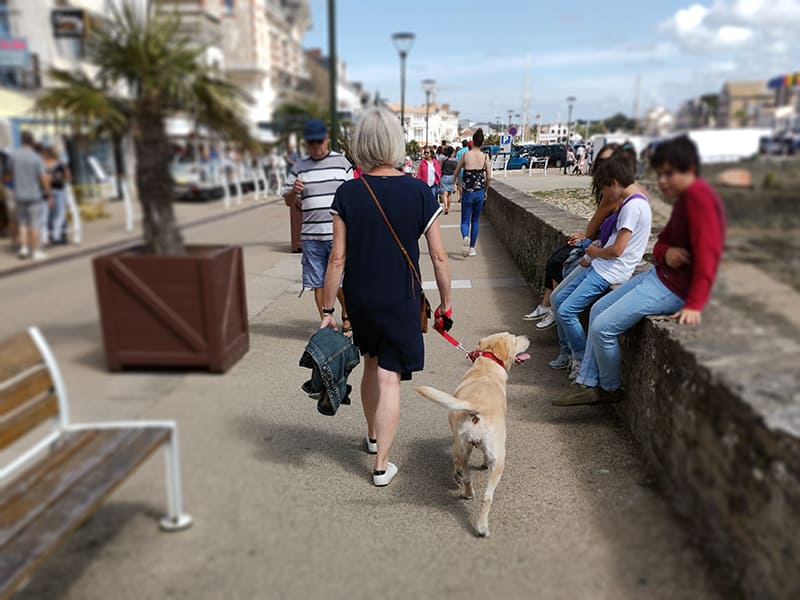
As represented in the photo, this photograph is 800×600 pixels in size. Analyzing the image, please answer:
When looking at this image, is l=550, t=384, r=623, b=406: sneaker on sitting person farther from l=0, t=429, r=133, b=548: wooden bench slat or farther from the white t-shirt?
l=0, t=429, r=133, b=548: wooden bench slat

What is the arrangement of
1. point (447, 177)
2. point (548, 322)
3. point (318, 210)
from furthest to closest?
point (447, 177)
point (548, 322)
point (318, 210)

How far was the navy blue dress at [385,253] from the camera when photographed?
107 inches

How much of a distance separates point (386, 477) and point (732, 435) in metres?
1.50

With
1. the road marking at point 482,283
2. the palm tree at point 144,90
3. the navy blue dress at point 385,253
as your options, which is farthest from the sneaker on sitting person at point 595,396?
the road marking at point 482,283

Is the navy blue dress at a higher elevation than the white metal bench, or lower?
higher

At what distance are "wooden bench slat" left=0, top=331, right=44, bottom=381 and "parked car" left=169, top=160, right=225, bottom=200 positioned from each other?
43 centimetres

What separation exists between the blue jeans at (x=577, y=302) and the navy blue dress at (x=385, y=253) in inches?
62.6

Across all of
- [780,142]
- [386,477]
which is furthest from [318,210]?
[780,142]

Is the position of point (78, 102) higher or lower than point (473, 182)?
higher

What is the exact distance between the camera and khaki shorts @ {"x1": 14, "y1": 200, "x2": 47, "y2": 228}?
1108 millimetres

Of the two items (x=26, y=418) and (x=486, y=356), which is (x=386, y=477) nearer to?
(x=486, y=356)

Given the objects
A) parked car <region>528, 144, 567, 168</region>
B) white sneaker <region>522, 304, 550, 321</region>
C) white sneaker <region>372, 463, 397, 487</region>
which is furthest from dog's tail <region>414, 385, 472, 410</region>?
white sneaker <region>522, 304, 550, 321</region>

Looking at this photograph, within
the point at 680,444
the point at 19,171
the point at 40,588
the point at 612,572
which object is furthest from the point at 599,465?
the point at 19,171

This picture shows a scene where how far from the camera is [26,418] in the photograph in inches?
68.1
